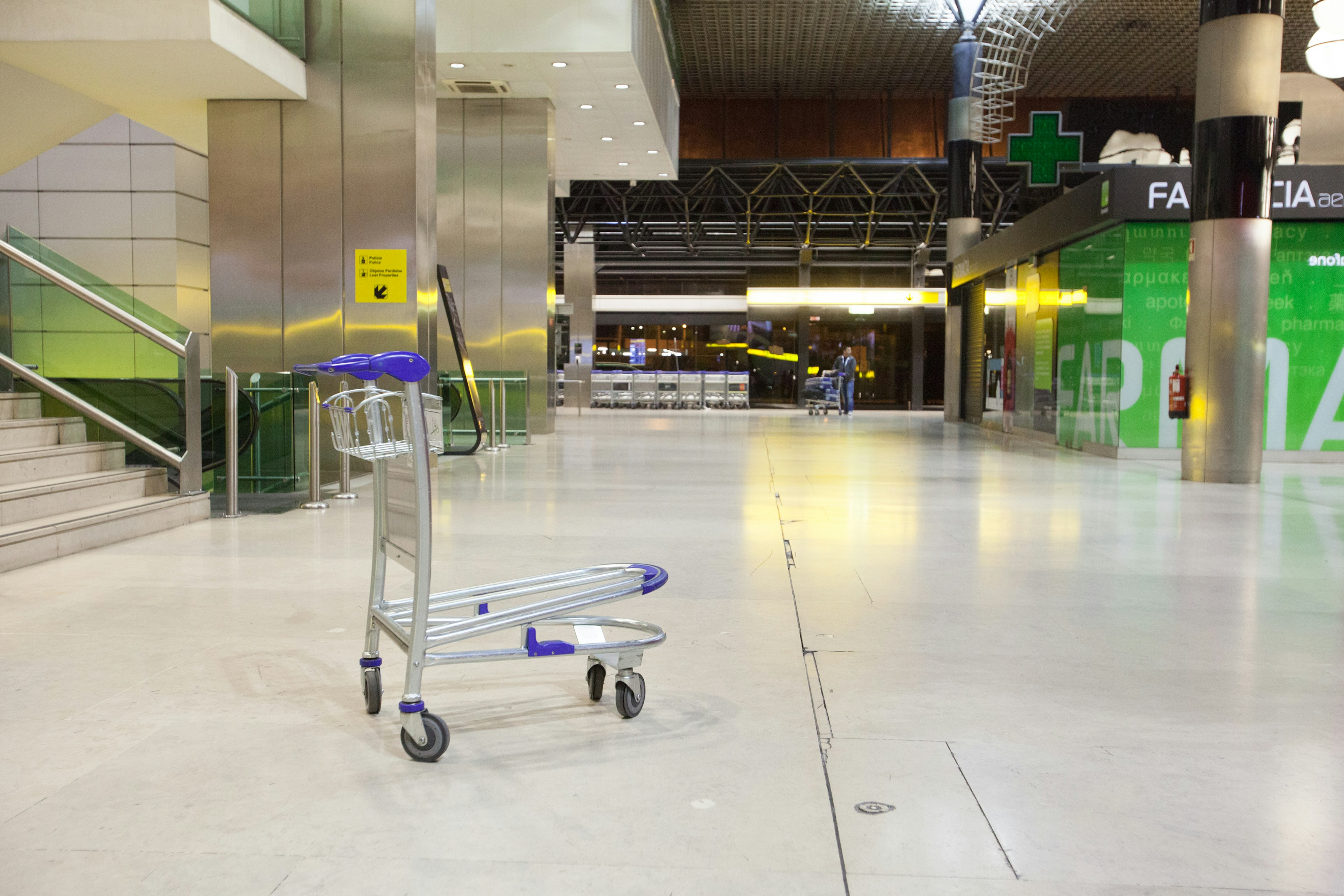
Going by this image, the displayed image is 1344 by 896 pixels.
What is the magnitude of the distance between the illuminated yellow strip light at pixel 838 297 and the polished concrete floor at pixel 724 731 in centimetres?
2629

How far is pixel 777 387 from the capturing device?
33.2 metres

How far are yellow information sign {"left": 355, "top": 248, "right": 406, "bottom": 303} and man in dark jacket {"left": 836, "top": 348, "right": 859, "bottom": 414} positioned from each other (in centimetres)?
1748

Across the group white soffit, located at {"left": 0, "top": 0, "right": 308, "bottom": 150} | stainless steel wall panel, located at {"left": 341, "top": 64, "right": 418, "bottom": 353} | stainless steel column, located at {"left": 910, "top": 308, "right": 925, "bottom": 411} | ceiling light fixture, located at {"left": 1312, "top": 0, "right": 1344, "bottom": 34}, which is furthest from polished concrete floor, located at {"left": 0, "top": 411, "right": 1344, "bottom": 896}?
stainless steel column, located at {"left": 910, "top": 308, "right": 925, "bottom": 411}

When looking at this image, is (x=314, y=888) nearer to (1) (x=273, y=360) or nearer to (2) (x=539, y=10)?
(1) (x=273, y=360)

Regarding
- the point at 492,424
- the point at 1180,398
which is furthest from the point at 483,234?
the point at 1180,398

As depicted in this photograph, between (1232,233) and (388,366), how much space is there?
371 inches

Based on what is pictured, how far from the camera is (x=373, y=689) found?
3.01m

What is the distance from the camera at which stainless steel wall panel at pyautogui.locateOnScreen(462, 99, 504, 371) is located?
15.2m

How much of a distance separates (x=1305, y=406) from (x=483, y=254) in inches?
429

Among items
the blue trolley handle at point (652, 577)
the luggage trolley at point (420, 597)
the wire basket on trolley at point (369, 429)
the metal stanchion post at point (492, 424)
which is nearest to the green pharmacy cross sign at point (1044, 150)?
the metal stanchion post at point (492, 424)

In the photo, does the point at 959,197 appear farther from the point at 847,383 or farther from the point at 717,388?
the point at 717,388

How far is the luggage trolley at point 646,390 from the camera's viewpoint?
30375 mm

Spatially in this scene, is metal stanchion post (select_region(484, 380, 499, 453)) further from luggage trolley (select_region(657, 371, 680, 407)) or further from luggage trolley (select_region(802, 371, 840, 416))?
luggage trolley (select_region(657, 371, 680, 407))

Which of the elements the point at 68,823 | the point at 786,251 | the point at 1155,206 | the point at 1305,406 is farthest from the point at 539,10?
the point at 786,251
